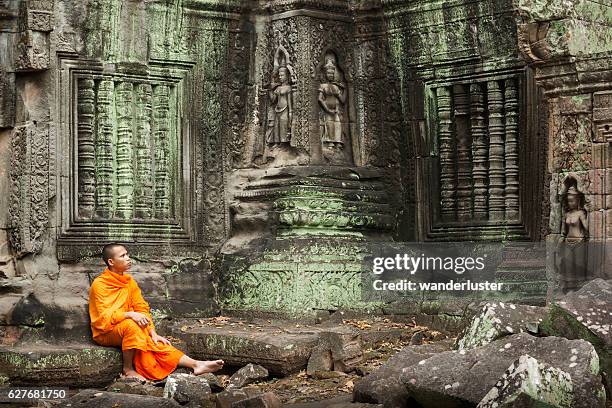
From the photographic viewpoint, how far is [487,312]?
38.0ft

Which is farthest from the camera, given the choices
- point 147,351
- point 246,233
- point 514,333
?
point 246,233

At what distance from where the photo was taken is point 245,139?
1655 centimetres

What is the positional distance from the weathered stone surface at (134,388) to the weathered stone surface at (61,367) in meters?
0.21

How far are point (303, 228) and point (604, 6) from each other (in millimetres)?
3966

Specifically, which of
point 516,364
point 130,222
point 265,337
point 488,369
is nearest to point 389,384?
point 488,369

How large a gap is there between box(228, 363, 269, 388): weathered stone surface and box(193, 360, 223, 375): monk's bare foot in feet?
0.59

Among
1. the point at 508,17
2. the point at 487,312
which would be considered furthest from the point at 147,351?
the point at 508,17

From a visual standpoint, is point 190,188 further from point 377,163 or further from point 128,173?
point 377,163

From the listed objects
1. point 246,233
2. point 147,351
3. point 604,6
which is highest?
point 604,6

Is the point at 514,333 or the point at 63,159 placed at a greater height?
the point at 63,159

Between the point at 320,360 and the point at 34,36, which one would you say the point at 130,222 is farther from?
the point at 320,360

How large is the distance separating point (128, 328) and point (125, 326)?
43 mm

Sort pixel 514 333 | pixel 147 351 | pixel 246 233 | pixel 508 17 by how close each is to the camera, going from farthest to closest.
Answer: pixel 246 233, pixel 508 17, pixel 147 351, pixel 514 333

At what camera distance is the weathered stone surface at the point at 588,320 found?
1120cm
